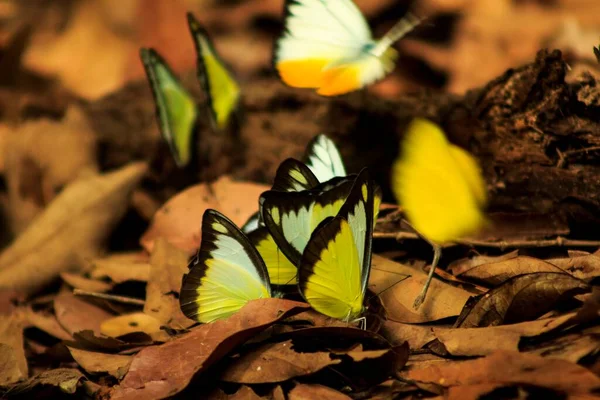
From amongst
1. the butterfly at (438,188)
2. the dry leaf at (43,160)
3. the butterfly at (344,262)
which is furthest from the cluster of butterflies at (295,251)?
the dry leaf at (43,160)

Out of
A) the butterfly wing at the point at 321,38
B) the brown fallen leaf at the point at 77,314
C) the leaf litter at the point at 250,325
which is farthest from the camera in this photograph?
the butterfly wing at the point at 321,38

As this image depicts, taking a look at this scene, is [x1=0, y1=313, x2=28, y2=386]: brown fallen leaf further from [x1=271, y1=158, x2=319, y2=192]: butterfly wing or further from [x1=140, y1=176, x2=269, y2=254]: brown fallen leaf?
[x1=271, y1=158, x2=319, y2=192]: butterfly wing

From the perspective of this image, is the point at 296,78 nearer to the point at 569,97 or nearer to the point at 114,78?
the point at 569,97

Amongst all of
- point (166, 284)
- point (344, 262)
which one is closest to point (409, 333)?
point (344, 262)

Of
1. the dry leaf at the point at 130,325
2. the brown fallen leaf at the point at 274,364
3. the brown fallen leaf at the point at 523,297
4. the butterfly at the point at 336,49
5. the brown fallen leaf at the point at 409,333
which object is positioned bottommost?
the dry leaf at the point at 130,325

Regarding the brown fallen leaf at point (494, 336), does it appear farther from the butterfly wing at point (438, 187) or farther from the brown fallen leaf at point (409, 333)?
the butterfly wing at point (438, 187)

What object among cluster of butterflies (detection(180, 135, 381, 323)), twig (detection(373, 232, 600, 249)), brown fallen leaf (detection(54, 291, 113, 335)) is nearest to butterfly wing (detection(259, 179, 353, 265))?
cluster of butterflies (detection(180, 135, 381, 323))

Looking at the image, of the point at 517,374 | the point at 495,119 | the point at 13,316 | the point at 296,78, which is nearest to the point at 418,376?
the point at 517,374
